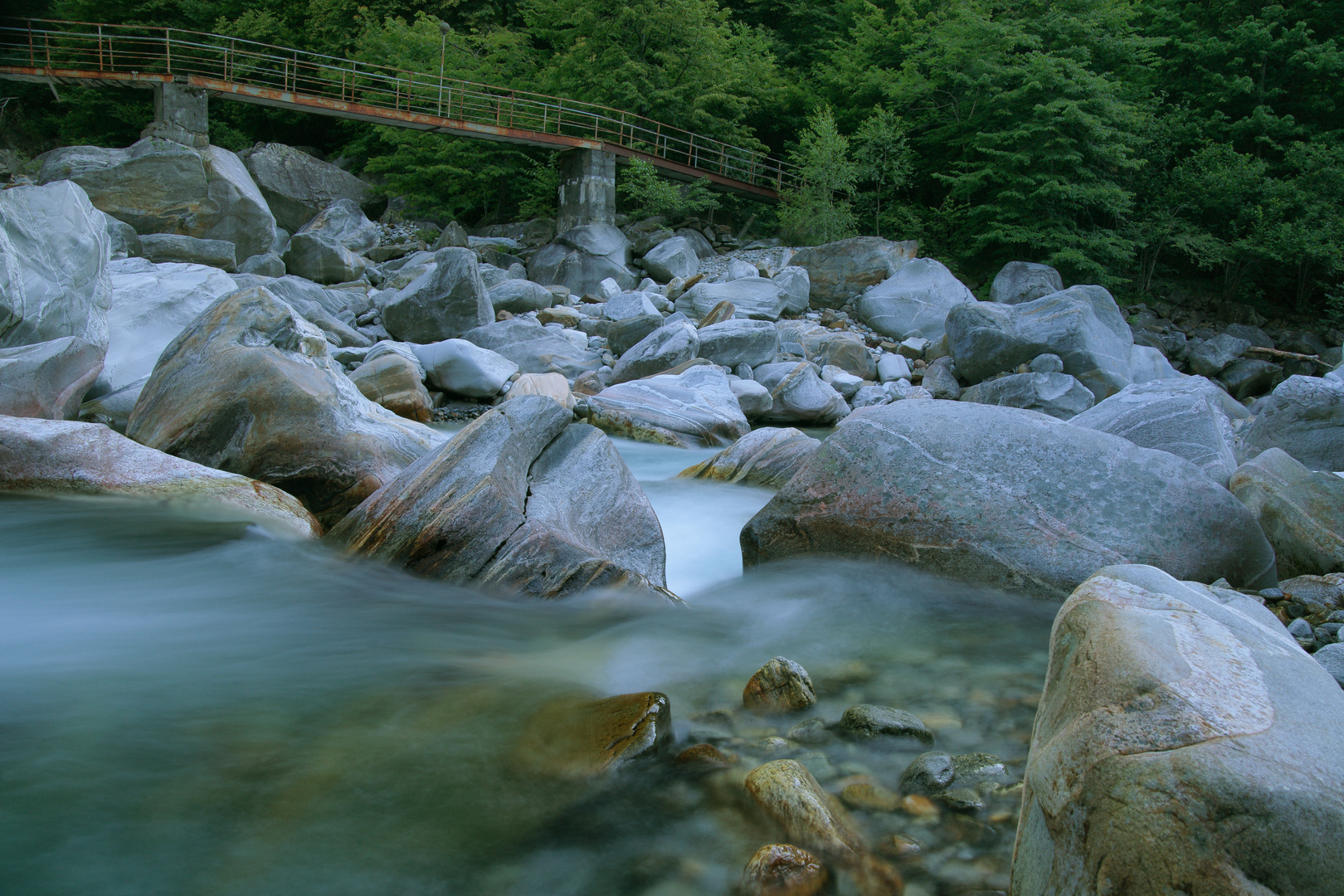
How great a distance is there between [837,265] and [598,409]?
39.6 ft

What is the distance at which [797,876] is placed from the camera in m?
2.11

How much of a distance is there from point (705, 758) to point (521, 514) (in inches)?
71.1

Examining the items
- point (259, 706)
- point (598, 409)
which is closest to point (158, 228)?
point (598, 409)

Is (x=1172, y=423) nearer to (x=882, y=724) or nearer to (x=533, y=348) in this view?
(x=882, y=724)

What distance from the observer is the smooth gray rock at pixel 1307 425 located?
622cm

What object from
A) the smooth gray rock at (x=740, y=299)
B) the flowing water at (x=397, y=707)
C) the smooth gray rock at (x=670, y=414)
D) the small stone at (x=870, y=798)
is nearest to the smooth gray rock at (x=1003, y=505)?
the flowing water at (x=397, y=707)

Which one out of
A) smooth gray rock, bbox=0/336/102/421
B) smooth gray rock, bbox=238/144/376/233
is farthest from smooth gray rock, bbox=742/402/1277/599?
smooth gray rock, bbox=238/144/376/233

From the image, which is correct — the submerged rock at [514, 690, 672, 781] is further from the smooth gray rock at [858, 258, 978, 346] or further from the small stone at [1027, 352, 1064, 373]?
the smooth gray rock at [858, 258, 978, 346]

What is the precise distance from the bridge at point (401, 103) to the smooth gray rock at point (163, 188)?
5.08 feet

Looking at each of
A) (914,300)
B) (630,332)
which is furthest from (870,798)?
(914,300)

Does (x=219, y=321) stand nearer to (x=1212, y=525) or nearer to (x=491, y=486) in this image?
(x=491, y=486)

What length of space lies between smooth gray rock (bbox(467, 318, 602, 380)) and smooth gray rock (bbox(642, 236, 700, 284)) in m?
7.27

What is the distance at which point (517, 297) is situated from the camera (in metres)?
15.5

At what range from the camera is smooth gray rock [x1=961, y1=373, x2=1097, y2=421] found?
11.6 metres
